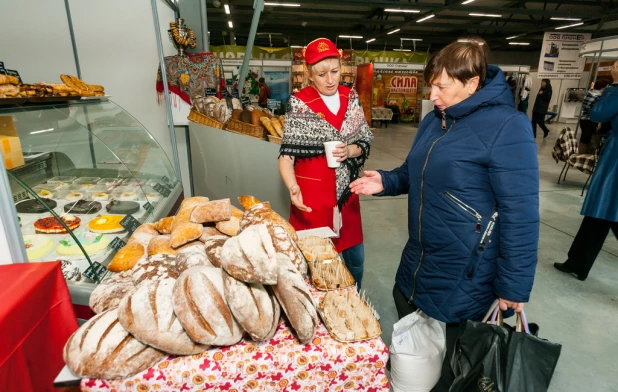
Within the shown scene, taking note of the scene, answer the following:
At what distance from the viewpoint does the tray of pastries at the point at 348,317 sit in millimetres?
960

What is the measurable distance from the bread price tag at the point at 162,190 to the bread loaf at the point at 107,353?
58.8 inches

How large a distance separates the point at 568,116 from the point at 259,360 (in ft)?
63.9

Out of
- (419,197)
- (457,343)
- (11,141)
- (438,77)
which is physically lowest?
(457,343)

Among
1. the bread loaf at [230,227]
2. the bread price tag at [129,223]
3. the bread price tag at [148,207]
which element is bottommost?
the bread price tag at [148,207]

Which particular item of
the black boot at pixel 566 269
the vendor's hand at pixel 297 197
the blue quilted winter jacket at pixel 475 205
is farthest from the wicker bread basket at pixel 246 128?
the black boot at pixel 566 269

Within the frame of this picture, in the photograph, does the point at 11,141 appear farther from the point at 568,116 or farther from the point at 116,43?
the point at 568,116

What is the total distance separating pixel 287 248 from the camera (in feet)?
3.80

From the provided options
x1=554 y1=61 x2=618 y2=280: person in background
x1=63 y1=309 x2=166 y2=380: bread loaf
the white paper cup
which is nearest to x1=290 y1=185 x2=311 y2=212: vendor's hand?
the white paper cup

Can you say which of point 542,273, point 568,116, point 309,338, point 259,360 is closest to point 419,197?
point 309,338

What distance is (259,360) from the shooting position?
0.88 metres

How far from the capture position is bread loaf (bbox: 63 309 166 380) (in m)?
0.81

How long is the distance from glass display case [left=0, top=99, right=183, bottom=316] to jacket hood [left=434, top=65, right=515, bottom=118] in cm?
146

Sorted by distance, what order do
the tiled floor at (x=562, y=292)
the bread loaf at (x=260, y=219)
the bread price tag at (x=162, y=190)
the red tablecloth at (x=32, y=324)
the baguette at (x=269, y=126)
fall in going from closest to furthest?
the red tablecloth at (x=32, y=324) → the bread loaf at (x=260, y=219) → the tiled floor at (x=562, y=292) → the bread price tag at (x=162, y=190) → the baguette at (x=269, y=126)

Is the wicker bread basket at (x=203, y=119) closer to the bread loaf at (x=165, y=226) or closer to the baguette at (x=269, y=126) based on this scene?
the baguette at (x=269, y=126)
